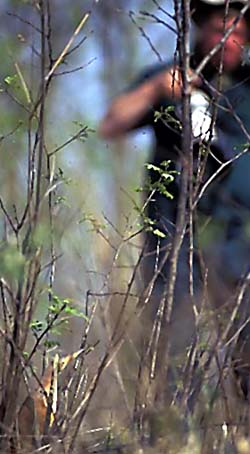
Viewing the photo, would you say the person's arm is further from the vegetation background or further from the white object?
the white object

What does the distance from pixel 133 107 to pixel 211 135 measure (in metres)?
0.45

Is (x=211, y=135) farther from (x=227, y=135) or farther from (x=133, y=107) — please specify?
(x=133, y=107)

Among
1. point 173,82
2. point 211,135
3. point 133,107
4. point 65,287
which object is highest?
point 133,107

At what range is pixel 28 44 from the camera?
2.34m

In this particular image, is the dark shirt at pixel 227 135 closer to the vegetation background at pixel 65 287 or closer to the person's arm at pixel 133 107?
the person's arm at pixel 133 107

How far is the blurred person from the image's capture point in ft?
7.79

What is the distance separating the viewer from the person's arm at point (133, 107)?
261 cm

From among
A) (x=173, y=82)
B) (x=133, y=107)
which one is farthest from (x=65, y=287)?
(x=173, y=82)

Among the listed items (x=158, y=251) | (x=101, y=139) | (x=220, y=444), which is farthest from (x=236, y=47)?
(x=220, y=444)

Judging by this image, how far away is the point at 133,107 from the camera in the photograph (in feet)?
8.75

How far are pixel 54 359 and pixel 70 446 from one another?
13.2 inches

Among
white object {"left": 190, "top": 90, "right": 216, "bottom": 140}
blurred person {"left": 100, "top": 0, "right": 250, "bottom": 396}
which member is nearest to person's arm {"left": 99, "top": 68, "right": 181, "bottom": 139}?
blurred person {"left": 100, "top": 0, "right": 250, "bottom": 396}

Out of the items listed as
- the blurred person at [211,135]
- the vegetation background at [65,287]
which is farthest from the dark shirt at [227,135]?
the vegetation background at [65,287]

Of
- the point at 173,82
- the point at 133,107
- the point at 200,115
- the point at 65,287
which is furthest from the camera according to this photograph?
the point at 133,107
